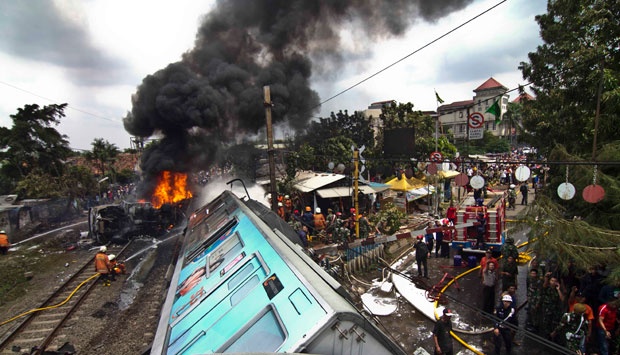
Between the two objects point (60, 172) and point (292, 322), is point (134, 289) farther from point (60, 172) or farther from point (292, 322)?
point (60, 172)

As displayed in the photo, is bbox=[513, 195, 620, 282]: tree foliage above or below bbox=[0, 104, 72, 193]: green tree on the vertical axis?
below

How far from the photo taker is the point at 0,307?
1038 cm

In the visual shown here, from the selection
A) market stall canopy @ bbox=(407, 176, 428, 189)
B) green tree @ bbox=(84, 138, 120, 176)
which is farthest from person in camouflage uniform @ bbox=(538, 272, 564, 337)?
green tree @ bbox=(84, 138, 120, 176)

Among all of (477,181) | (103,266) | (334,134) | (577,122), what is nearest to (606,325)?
(477,181)

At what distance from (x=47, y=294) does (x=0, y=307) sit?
1.14 meters

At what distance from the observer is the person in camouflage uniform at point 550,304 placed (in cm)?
661

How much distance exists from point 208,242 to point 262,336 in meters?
4.86

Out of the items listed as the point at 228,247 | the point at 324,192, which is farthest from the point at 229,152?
the point at 228,247

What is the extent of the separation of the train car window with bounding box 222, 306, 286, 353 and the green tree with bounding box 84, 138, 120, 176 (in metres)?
42.5

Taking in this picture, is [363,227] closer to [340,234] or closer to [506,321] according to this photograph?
[340,234]

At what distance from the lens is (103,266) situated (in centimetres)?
1163

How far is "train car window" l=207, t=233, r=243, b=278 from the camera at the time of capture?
598 centimetres

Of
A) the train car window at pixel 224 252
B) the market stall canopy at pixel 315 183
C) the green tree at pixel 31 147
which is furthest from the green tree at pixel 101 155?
the train car window at pixel 224 252

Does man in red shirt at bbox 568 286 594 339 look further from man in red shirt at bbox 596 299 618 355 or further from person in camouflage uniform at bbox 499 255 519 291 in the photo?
person in camouflage uniform at bbox 499 255 519 291
